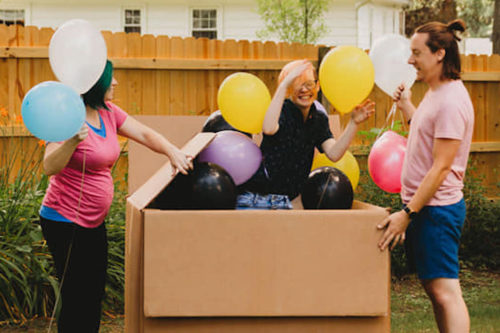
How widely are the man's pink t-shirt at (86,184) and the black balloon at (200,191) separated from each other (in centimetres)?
30

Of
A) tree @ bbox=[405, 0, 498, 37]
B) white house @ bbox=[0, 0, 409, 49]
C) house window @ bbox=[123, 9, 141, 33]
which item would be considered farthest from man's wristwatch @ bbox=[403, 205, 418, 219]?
tree @ bbox=[405, 0, 498, 37]

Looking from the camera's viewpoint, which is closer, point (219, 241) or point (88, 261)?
point (219, 241)

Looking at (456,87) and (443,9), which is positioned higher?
(443,9)

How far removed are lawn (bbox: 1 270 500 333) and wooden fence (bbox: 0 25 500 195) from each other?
1401 millimetres

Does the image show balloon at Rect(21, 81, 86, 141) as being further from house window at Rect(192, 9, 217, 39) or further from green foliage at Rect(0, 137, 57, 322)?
house window at Rect(192, 9, 217, 39)

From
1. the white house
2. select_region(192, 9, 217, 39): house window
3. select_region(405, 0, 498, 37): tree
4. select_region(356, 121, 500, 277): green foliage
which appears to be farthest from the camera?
select_region(405, 0, 498, 37): tree

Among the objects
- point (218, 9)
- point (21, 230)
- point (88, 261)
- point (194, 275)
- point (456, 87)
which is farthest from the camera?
point (218, 9)

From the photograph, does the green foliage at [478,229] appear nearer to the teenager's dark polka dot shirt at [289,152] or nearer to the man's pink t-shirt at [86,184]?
the teenager's dark polka dot shirt at [289,152]

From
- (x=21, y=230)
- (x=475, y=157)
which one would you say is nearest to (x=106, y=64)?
(x=21, y=230)

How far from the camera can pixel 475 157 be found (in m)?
5.96

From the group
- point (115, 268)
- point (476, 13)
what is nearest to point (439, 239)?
point (115, 268)

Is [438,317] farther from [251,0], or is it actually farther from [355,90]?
[251,0]

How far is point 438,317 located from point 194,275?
3.21 feet

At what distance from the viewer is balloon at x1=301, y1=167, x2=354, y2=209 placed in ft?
7.35
